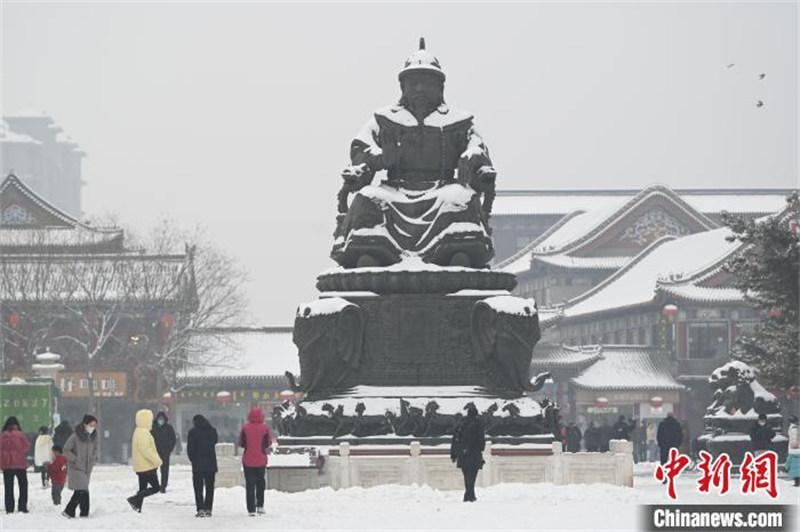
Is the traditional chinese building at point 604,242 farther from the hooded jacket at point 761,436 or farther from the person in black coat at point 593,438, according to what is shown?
the hooded jacket at point 761,436

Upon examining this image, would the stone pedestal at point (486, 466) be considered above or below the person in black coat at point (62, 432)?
below

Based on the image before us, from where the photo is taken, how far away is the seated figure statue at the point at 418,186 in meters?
24.7

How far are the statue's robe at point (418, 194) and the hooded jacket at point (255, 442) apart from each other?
626 centimetres

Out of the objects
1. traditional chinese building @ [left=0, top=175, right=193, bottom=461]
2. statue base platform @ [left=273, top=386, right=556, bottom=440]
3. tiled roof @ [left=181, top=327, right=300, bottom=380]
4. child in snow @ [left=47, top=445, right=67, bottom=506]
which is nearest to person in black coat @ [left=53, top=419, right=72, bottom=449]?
statue base platform @ [left=273, top=386, right=556, bottom=440]

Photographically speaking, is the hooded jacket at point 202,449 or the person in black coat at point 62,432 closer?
the hooded jacket at point 202,449

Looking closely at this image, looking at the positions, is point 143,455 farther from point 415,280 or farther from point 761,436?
point 761,436

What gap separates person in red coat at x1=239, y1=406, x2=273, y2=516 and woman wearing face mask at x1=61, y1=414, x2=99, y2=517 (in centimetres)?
161

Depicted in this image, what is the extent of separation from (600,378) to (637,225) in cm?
1604

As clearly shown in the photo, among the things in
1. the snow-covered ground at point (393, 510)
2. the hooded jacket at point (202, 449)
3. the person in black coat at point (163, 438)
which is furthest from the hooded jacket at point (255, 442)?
the person in black coat at point (163, 438)

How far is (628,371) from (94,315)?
21131 millimetres

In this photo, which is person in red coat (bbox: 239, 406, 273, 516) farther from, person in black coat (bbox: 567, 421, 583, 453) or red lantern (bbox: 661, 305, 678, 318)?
red lantern (bbox: 661, 305, 678, 318)

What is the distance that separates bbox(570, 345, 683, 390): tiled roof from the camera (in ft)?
212

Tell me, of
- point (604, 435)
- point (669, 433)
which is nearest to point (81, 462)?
point (669, 433)

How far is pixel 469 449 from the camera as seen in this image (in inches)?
792
